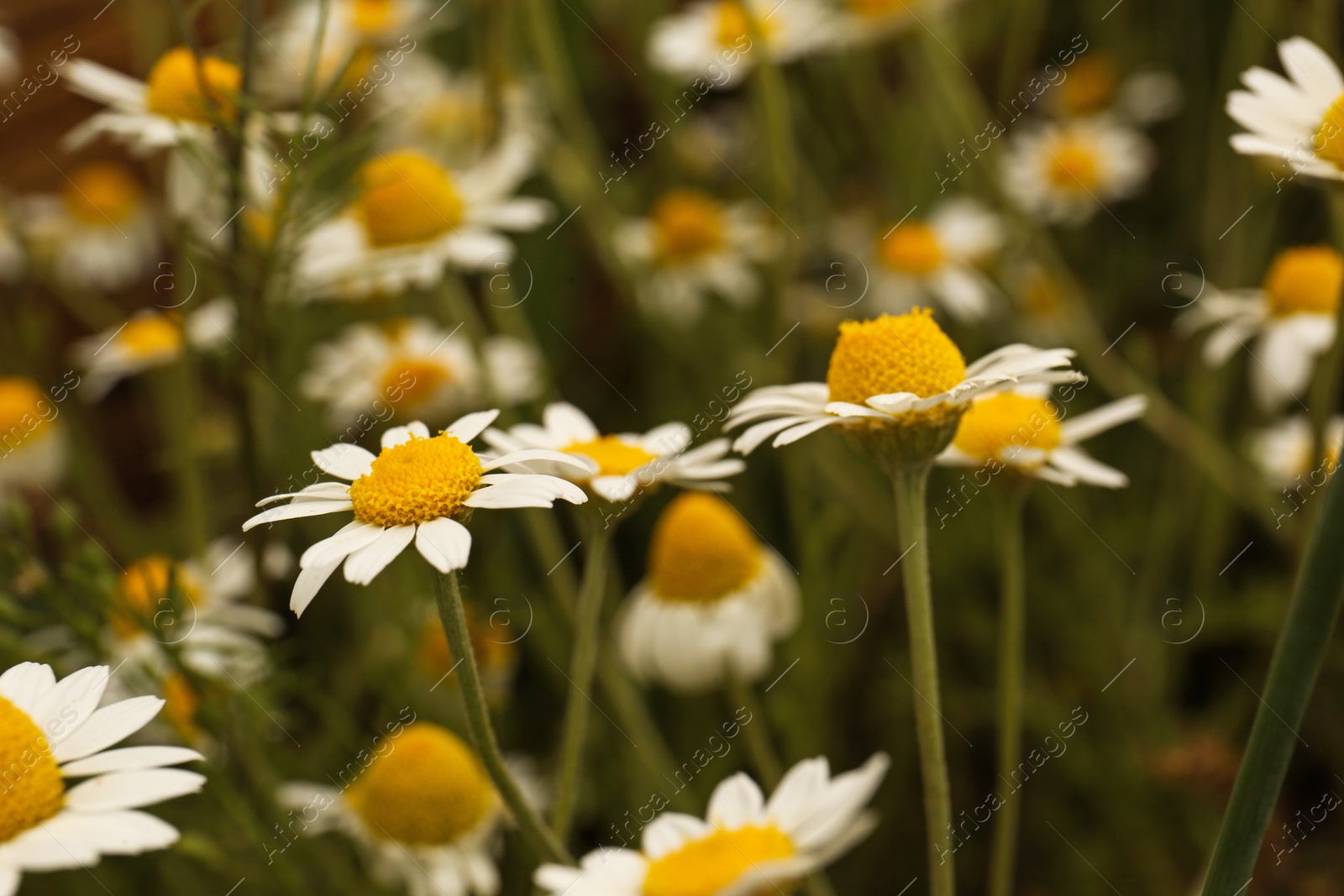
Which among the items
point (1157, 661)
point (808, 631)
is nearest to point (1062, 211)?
point (1157, 661)

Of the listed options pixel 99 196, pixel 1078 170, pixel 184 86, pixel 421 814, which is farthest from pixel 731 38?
pixel 421 814

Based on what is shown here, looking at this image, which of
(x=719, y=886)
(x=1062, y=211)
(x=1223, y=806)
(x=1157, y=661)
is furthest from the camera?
(x=1062, y=211)

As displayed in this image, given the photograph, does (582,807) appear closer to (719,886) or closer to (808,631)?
(808,631)

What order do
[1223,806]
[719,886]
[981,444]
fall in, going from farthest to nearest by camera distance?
1. [1223,806]
2. [981,444]
3. [719,886]

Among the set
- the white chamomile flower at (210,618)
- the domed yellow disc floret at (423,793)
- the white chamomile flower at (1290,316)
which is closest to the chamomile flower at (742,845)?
the domed yellow disc floret at (423,793)

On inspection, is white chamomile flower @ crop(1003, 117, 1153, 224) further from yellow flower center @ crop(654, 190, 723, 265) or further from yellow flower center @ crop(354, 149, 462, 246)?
yellow flower center @ crop(354, 149, 462, 246)

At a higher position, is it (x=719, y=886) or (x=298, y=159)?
(x=298, y=159)

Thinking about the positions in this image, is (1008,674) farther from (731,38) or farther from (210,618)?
(731,38)

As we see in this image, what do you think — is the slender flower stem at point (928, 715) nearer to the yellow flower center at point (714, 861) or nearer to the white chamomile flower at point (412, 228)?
the yellow flower center at point (714, 861)
